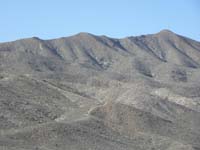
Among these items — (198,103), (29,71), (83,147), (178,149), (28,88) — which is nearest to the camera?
(83,147)

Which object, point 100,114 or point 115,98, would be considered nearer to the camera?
point 100,114

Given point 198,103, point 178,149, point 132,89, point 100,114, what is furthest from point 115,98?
point 178,149

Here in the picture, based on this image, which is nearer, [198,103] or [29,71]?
[198,103]

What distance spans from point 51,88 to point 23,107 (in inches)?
664

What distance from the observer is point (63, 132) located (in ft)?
174

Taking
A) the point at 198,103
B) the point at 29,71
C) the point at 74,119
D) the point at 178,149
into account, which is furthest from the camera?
the point at 29,71

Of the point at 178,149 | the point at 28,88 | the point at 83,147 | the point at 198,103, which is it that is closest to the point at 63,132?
the point at 83,147

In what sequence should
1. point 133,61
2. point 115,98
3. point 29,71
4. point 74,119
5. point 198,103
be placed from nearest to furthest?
point 74,119 < point 115,98 < point 198,103 < point 29,71 < point 133,61

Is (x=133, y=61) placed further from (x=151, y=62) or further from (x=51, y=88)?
(x=51, y=88)

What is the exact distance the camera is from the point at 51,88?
8081 cm

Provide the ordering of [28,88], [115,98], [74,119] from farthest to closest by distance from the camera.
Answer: [115,98] < [28,88] < [74,119]

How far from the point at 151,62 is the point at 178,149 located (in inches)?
5408

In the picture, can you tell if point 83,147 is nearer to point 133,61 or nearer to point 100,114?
point 100,114

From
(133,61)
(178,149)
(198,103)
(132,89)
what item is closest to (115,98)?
(132,89)
